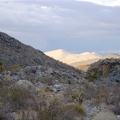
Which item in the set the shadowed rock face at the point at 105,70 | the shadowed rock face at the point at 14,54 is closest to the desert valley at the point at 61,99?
the shadowed rock face at the point at 105,70

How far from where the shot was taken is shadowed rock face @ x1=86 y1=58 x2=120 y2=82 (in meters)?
25.8

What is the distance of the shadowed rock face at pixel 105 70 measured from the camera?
84.6ft

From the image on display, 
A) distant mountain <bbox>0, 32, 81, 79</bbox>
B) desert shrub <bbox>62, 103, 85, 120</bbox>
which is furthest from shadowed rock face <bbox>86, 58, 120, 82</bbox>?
distant mountain <bbox>0, 32, 81, 79</bbox>

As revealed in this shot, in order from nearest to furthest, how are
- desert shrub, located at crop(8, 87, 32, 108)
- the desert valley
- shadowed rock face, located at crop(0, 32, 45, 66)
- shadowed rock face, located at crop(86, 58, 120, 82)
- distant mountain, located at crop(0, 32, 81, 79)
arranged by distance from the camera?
the desert valley < desert shrub, located at crop(8, 87, 32, 108) < shadowed rock face, located at crop(86, 58, 120, 82) < distant mountain, located at crop(0, 32, 81, 79) < shadowed rock face, located at crop(0, 32, 45, 66)

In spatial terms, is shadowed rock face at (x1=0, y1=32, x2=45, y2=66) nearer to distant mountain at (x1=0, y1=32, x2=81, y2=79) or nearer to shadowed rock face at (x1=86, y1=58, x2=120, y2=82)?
distant mountain at (x1=0, y1=32, x2=81, y2=79)

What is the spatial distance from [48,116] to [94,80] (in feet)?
59.0

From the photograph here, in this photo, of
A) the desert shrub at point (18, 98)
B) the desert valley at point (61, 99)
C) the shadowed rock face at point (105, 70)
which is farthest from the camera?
the shadowed rock face at point (105, 70)

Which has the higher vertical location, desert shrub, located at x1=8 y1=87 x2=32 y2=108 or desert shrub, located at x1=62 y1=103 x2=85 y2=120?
desert shrub, located at x1=8 y1=87 x2=32 y2=108

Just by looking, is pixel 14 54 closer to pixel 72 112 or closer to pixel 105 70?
pixel 105 70

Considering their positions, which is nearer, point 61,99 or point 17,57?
→ point 61,99

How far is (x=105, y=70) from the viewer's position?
26469mm

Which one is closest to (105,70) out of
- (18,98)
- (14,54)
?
(18,98)

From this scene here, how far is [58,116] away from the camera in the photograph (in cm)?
955

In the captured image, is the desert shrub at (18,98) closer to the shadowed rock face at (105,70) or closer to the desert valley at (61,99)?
the desert valley at (61,99)
